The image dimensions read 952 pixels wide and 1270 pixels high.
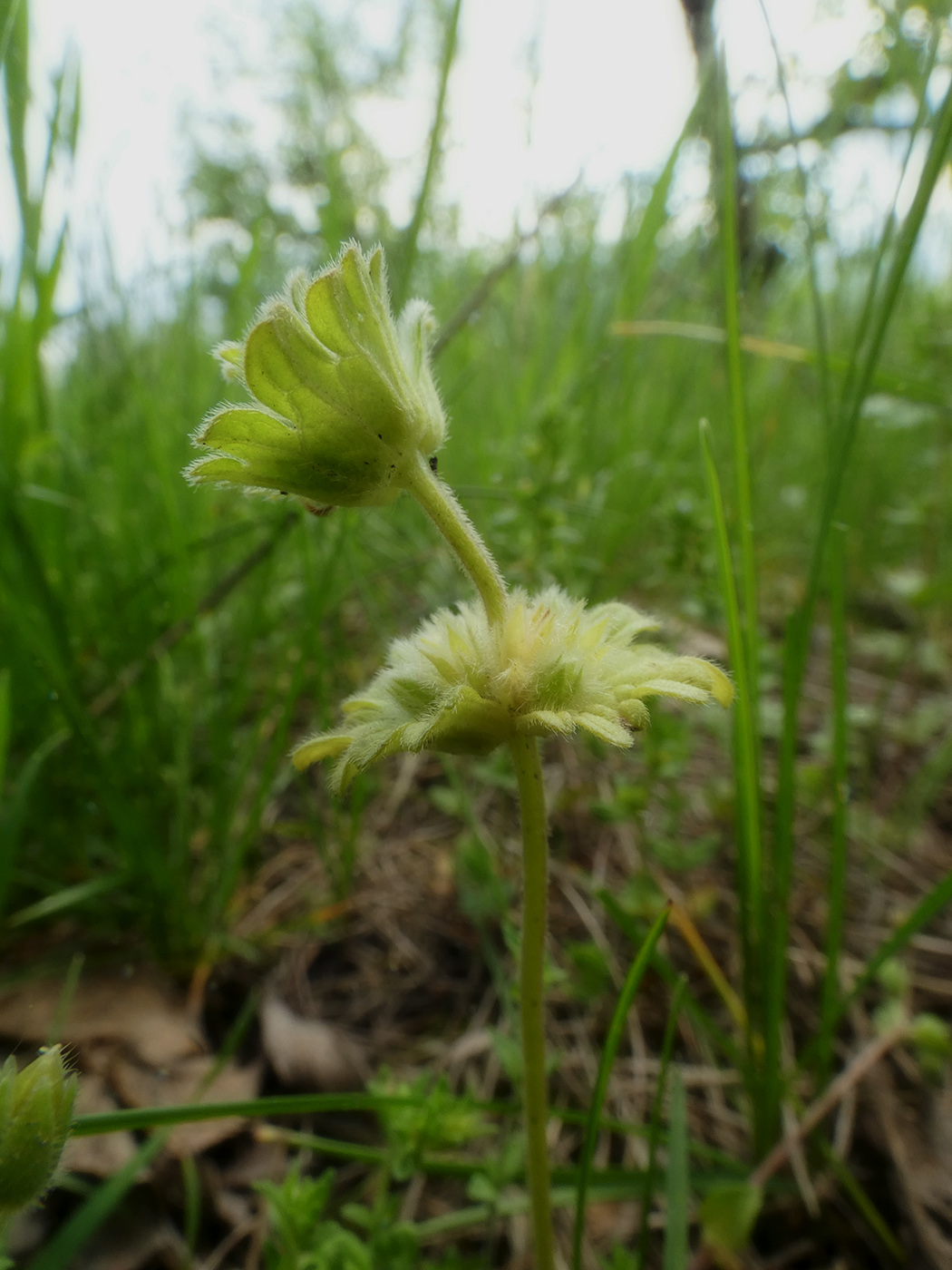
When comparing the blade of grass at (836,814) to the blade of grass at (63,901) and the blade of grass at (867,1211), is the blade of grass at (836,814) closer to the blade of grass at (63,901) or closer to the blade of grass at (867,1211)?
the blade of grass at (867,1211)

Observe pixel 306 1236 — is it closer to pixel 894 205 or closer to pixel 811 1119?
pixel 811 1119

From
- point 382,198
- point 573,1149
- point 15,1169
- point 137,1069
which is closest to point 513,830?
point 573,1149

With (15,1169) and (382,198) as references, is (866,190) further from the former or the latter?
(15,1169)

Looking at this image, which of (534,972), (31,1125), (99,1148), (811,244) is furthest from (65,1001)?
(811,244)

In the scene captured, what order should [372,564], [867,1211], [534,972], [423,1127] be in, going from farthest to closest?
[372,564] < [867,1211] < [423,1127] < [534,972]

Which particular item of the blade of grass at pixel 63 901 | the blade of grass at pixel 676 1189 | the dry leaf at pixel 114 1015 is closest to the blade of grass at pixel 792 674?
the blade of grass at pixel 676 1189

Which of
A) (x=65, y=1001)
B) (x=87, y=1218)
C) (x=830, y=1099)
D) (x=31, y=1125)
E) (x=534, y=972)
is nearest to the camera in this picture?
(x=31, y=1125)
